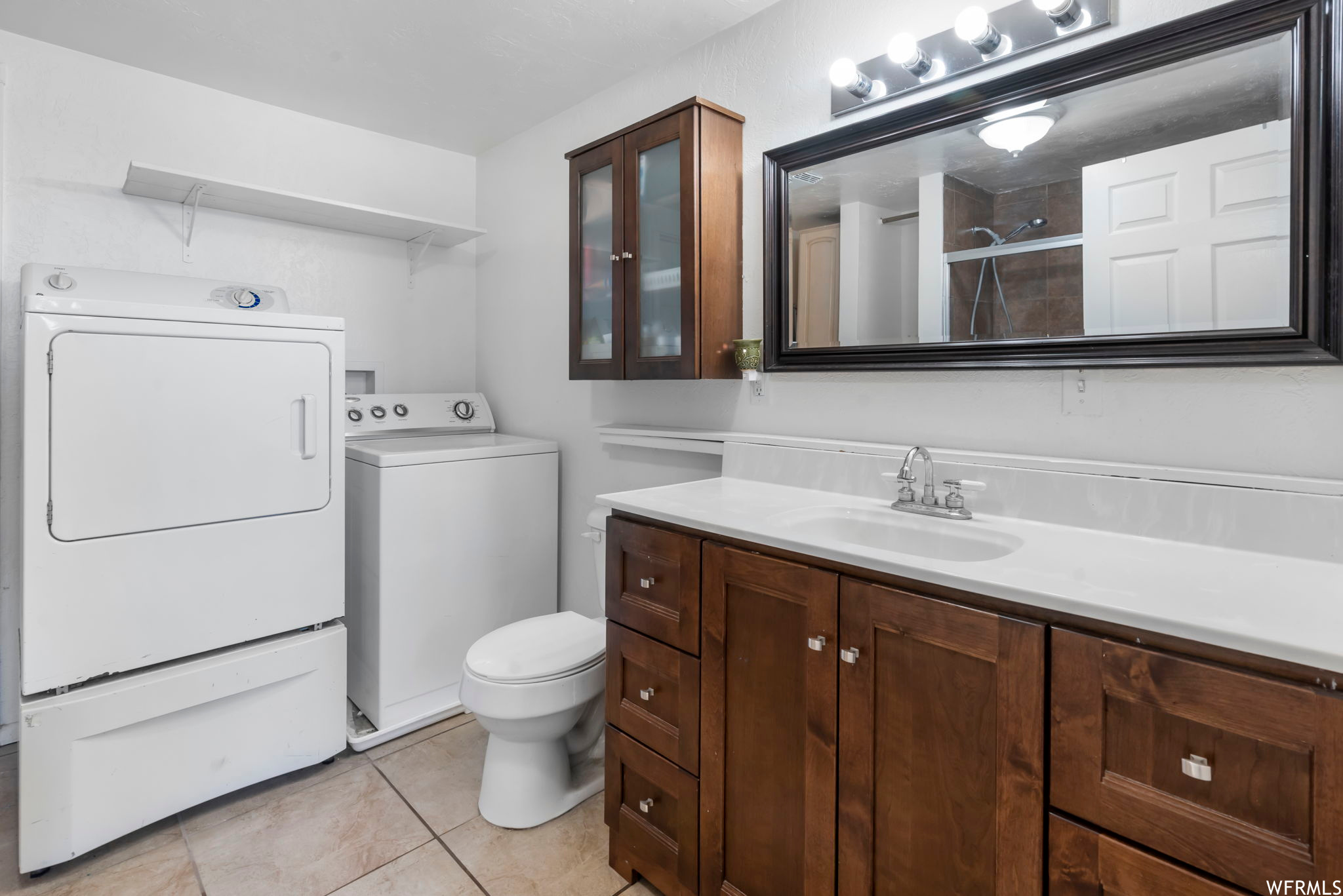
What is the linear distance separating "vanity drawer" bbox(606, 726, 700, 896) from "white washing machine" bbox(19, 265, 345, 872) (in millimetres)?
1050

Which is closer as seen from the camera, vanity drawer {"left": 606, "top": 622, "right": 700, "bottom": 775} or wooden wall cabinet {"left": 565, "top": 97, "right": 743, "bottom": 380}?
vanity drawer {"left": 606, "top": 622, "right": 700, "bottom": 775}

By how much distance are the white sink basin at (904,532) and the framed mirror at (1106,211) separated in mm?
386

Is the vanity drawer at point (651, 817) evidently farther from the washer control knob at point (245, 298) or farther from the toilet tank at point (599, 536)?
the washer control knob at point (245, 298)

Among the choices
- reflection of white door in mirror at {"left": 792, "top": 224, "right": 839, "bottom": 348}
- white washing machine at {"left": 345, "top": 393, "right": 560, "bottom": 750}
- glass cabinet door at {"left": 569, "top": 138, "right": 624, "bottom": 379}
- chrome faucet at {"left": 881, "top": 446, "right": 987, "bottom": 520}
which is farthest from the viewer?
white washing machine at {"left": 345, "top": 393, "right": 560, "bottom": 750}

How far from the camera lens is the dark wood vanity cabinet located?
0.79m

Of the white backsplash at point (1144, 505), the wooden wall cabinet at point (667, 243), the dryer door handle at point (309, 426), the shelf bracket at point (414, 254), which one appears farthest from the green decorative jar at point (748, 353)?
the shelf bracket at point (414, 254)

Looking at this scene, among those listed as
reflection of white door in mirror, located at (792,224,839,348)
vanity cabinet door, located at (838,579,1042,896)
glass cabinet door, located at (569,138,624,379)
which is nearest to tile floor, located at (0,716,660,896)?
vanity cabinet door, located at (838,579,1042,896)

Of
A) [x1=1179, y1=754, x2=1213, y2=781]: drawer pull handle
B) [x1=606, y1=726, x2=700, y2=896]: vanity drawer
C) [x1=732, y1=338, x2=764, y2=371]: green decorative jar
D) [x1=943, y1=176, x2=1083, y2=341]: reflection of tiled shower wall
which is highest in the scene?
[x1=943, y1=176, x2=1083, y2=341]: reflection of tiled shower wall

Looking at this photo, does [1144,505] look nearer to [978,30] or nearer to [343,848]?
[978,30]

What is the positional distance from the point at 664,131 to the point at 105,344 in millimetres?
1595

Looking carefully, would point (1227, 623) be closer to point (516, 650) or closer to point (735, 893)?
point (735, 893)

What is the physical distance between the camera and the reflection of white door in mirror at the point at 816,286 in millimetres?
1804

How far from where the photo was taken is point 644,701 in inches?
61.7

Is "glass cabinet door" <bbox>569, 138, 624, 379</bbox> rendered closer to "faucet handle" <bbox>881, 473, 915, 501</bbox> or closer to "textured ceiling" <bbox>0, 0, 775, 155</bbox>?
"textured ceiling" <bbox>0, 0, 775, 155</bbox>
